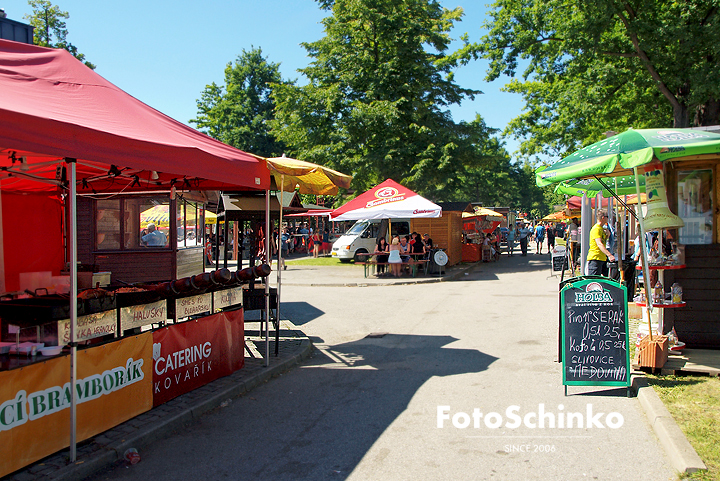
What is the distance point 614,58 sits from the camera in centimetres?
1962

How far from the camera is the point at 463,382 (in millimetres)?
6500

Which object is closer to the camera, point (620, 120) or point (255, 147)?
point (620, 120)

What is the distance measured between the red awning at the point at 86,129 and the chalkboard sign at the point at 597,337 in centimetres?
409

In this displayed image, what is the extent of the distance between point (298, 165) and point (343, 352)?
306 centimetres

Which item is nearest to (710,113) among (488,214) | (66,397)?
(488,214)

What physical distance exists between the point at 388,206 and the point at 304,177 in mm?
10480

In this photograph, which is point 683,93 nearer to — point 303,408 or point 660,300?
point 660,300

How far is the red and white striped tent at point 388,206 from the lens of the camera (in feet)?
58.2

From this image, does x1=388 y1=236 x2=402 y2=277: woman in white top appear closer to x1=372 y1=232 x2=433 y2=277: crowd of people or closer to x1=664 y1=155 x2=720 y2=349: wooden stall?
x1=372 y1=232 x2=433 y2=277: crowd of people

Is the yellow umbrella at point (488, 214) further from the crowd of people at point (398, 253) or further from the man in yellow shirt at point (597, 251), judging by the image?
the man in yellow shirt at point (597, 251)

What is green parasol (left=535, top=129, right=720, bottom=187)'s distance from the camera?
19.7ft

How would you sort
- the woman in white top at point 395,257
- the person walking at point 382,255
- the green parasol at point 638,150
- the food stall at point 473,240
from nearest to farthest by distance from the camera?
the green parasol at point 638,150
the woman in white top at point 395,257
the person walking at point 382,255
the food stall at point 473,240

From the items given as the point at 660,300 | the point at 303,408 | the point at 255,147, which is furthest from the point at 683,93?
the point at 255,147

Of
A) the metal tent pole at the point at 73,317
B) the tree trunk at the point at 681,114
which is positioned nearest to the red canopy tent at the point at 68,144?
the metal tent pole at the point at 73,317
